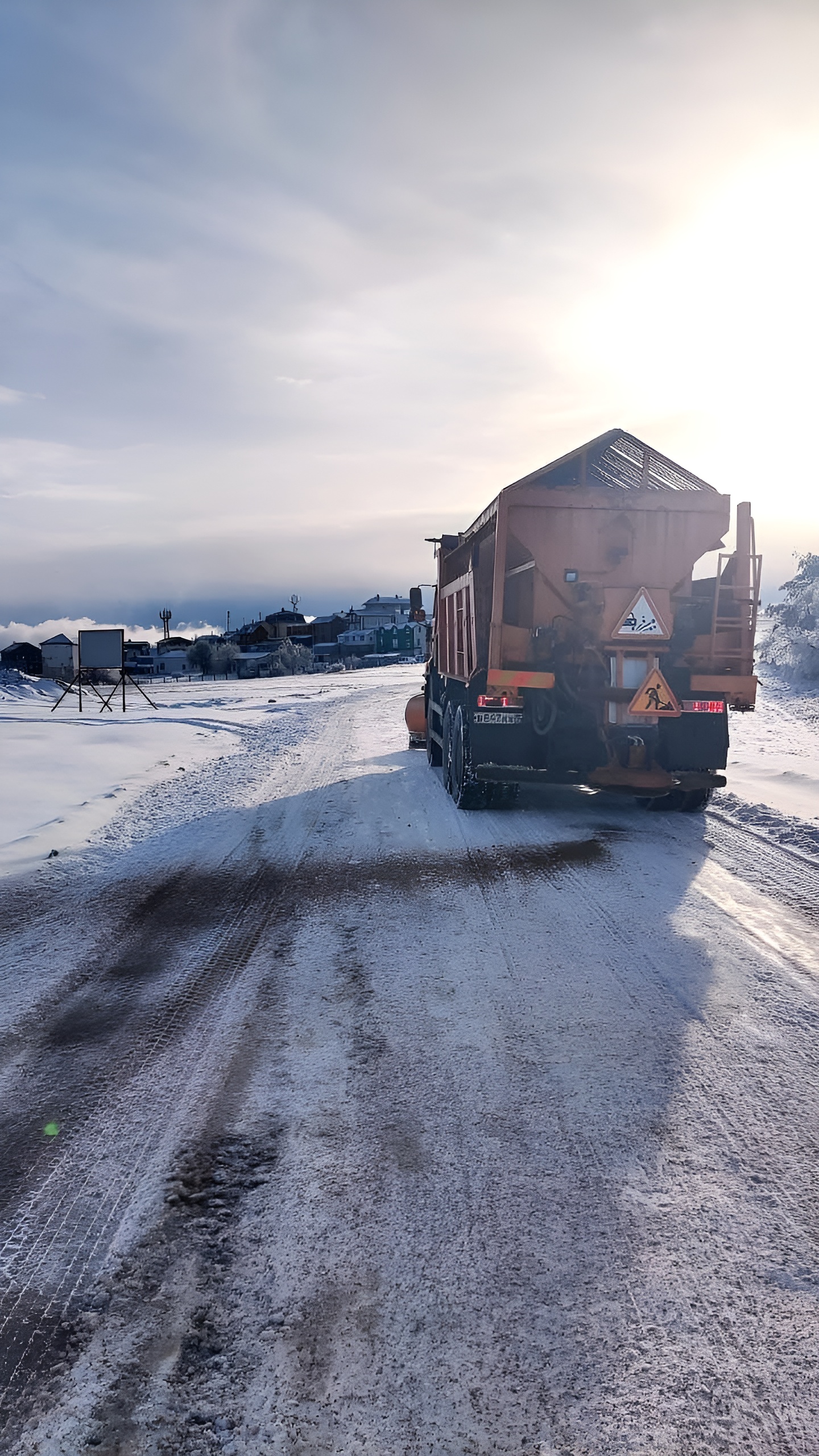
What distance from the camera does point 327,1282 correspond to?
247 cm

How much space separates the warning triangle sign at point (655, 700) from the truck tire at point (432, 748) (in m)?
4.80

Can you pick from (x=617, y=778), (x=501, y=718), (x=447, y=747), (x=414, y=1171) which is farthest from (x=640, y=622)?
(x=414, y=1171)

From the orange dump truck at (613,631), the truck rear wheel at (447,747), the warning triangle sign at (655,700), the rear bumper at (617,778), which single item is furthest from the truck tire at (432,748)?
the warning triangle sign at (655,700)

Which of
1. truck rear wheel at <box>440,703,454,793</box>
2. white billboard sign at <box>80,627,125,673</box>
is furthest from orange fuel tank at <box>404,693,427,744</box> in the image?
white billboard sign at <box>80,627,125,673</box>

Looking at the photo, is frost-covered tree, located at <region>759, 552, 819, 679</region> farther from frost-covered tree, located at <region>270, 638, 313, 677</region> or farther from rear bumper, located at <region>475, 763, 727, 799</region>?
frost-covered tree, located at <region>270, 638, 313, 677</region>

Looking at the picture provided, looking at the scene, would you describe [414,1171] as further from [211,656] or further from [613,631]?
[211,656]

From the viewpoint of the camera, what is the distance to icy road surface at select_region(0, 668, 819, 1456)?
6.88ft

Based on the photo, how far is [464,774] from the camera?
9367mm

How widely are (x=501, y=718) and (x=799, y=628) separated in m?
21.1

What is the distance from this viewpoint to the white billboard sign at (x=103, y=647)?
2555 cm

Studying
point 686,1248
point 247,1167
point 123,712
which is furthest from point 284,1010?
point 123,712

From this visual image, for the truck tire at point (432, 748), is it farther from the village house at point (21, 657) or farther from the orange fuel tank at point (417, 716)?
the village house at point (21, 657)

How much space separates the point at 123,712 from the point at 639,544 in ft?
68.6

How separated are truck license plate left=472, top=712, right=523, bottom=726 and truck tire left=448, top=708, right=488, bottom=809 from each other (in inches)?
13.4
